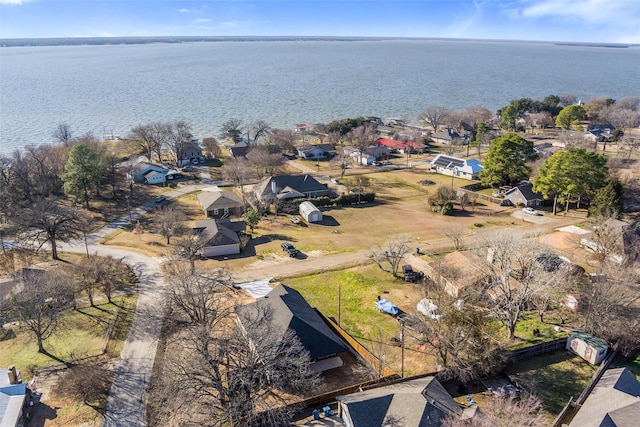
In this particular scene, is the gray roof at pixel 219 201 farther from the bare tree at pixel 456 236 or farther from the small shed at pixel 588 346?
the small shed at pixel 588 346

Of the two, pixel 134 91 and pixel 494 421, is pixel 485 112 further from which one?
pixel 134 91

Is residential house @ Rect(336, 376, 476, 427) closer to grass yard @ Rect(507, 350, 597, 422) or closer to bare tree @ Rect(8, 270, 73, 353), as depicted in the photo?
grass yard @ Rect(507, 350, 597, 422)

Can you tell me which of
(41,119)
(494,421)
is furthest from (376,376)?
(41,119)

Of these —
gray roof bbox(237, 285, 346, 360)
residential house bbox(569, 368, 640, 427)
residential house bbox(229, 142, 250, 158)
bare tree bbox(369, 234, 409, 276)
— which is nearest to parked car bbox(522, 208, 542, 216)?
bare tree bbox(369, 234, 409, 276)

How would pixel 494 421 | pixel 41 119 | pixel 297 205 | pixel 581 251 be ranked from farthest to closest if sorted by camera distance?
pixel 41 119 → pixel 297 205 → pixel 581 251 → pixel 494 421

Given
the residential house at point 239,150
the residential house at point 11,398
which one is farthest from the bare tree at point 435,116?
the residential house at point 11,398

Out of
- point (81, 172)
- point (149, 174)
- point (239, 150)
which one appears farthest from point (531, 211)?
point (81, 172)
